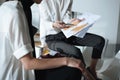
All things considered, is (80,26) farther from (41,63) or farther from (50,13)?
(41,63)

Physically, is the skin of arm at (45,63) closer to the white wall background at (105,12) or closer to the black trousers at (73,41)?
the black trousers at (73,41)

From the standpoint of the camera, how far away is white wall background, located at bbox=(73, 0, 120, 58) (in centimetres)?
219

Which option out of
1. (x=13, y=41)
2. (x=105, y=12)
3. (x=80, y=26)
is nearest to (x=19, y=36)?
(x=13, y=41)

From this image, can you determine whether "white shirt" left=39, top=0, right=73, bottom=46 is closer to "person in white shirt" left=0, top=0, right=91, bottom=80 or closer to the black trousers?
the black trousers

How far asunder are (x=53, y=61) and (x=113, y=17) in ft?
4.61

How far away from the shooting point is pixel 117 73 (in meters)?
1.86

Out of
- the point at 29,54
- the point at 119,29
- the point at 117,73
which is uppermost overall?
the point at 29,54

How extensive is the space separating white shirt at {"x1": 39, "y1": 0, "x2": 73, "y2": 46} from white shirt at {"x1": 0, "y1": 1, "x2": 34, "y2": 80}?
891 millimetres

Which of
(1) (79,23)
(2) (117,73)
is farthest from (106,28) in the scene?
(1) (79,23)

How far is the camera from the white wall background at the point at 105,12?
7.19 feet

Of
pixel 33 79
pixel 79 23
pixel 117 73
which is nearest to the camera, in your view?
pixel 33 79

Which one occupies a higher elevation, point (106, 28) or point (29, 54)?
point (29, 54)

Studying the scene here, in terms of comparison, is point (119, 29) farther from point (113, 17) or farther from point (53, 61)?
point (53, 61)

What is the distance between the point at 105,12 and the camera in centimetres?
221
